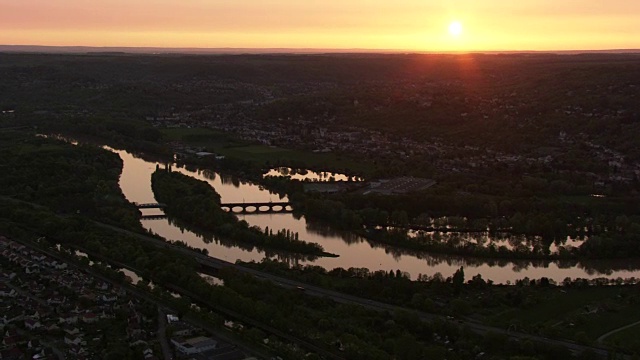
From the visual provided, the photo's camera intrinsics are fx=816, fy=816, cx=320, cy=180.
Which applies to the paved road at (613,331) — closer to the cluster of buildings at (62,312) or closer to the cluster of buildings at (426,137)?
the cluster of buildings at (62,312)

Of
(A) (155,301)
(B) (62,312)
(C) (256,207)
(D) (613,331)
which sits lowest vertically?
(C) (256,207)

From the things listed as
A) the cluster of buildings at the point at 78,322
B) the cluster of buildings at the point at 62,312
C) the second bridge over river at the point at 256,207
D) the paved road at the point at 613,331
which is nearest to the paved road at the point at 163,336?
the cluster of buildings at the point at 78,322

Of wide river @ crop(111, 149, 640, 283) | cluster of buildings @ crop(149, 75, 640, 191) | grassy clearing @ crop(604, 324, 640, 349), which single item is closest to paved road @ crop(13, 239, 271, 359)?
wide river @ crop(111, 149, 640, 283)

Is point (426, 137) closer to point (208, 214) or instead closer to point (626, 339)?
point (208, 214)

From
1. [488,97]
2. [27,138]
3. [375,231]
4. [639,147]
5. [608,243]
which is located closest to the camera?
[608,243]

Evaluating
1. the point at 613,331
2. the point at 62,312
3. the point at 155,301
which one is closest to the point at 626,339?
the point at 613,331

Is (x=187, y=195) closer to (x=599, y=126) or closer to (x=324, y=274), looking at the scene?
(x=324, y=274)

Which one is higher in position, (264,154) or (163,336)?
(163,336)

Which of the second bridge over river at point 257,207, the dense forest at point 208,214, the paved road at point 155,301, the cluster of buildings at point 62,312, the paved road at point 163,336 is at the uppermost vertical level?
the cluster of buildings at point 62,312

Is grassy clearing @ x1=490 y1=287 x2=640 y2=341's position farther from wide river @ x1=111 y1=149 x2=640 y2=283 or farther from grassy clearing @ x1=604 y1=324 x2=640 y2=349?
wide river @ x1=111 y1=149 x2=640 y2=283

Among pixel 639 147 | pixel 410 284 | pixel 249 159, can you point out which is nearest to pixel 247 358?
pixel 410 284

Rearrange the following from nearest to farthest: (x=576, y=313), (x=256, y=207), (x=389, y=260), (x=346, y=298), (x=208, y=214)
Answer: (x=576, y=313) < (x=346, y=298) < (x=389, y=260) < (x=208, y=214) < (x=256, y=207)
